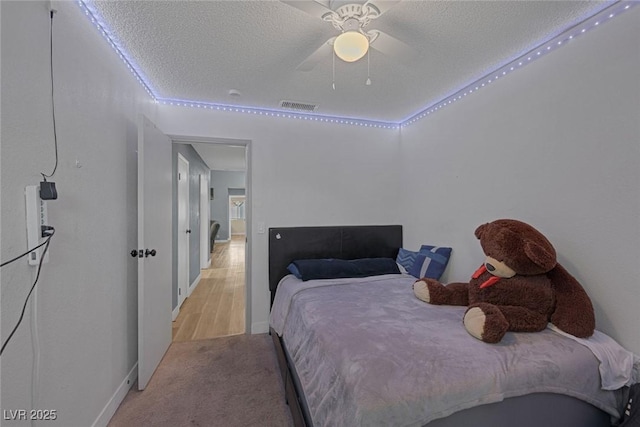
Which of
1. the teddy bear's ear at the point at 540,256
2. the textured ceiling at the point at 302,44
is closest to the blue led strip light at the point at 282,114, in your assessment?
the textured ceiling at the point at 302,44

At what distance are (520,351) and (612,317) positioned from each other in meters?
0.67

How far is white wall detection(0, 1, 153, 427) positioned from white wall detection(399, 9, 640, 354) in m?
2.73

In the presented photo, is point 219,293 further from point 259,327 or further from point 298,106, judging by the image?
point 298,106

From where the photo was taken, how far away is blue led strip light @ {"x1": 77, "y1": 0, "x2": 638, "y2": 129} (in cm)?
146

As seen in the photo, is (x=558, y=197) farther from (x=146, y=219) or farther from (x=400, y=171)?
(x=146, y=219)

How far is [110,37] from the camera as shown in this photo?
169cm

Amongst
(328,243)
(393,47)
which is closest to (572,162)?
(393,47)

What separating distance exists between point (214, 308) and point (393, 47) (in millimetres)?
3608

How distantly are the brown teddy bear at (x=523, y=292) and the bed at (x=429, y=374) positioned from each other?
75 millimetres

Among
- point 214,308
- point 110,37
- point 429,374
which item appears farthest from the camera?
point 214,308

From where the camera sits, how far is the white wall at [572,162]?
4.43 ft

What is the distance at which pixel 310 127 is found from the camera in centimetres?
301

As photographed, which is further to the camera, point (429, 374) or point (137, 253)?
point (137, 253)

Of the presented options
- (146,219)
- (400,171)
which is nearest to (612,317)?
(400,171)
